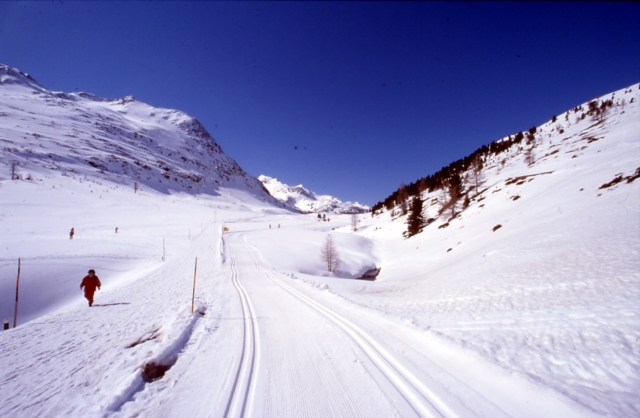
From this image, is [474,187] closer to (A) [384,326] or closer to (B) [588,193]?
(B) [588,193]

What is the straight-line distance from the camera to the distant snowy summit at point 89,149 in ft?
261

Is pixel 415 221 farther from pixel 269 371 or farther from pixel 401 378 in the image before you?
pixel 269 371

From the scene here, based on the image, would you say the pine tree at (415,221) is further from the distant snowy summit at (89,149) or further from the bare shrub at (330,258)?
the distant snowy summit at (89,149)

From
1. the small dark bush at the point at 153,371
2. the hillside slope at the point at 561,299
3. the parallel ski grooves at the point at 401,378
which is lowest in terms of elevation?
the small dark bush at the point at 153,371

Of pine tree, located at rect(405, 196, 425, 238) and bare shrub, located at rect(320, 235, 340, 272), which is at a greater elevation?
pine tree, located at rect(405, 196, 425, 238)

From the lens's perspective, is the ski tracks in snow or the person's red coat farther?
the person's red coat

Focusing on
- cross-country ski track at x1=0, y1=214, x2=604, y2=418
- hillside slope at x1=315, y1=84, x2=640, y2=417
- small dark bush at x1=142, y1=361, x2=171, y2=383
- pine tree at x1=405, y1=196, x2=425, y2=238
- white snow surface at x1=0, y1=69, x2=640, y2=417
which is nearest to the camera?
cross-country ski track at x1=0, y1=214, x2=604, y2=418

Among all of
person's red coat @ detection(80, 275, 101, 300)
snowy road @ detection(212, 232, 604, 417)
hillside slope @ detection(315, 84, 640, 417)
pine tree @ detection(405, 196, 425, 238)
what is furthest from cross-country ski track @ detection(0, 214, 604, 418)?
pine tree @ detection(405, 196, 425, 238)

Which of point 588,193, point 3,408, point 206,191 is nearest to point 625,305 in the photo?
point 3,408

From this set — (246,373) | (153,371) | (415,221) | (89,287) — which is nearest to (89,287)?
(89,287)

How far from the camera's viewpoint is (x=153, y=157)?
145 m

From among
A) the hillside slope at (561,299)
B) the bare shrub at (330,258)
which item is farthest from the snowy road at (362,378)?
the bare shrub at (330,258)

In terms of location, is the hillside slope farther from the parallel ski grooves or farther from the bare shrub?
the bare shrub

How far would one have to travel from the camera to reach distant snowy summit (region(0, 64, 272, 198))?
7944 cm
